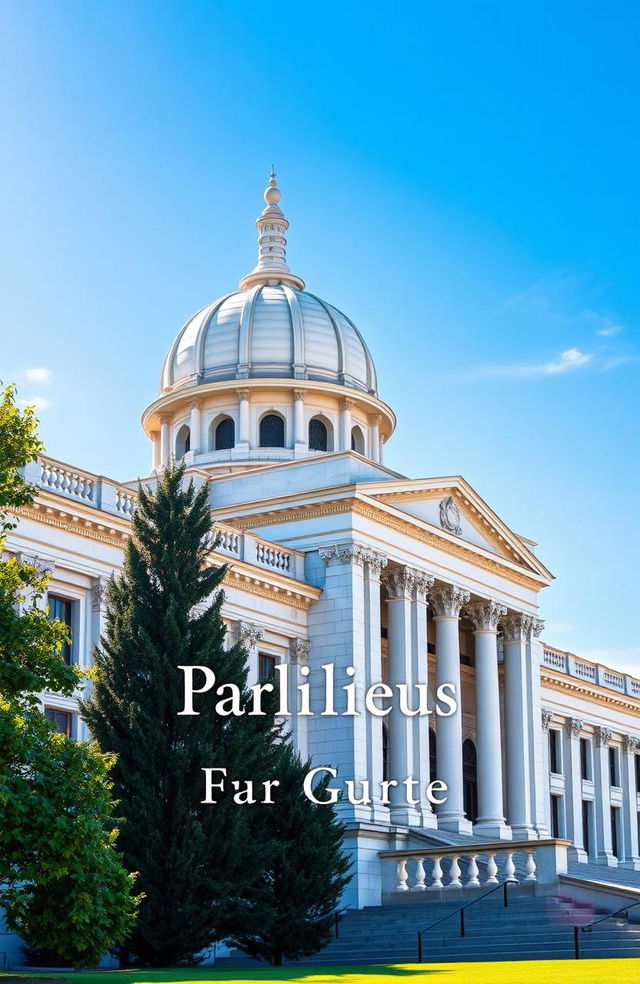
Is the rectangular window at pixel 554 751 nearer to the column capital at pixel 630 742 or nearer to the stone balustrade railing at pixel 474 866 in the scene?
the column capital at pixel 630 742

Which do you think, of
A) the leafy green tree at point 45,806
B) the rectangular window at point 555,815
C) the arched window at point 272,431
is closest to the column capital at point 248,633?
the arched window at point 272,431

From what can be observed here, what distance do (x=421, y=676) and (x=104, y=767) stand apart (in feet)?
106

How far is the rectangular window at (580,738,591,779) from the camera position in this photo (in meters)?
79.2

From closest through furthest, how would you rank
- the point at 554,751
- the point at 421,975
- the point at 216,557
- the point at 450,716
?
the point at 421,975 → the point at 216,557 → the point at 450,716 → the point at 554,751

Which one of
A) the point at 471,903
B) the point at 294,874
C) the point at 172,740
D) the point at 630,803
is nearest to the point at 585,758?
the point at 630,803

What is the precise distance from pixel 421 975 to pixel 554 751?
4981 cm

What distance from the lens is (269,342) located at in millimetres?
71438

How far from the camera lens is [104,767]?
24.5 metres

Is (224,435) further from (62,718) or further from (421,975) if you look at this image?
(421,975)

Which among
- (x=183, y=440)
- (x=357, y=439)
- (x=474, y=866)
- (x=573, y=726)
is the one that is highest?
(x=357, y=439)

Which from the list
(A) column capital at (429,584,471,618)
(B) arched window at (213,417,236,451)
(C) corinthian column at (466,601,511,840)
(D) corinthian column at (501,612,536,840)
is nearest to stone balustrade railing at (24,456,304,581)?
(A) column capital at (429,584,471,618)

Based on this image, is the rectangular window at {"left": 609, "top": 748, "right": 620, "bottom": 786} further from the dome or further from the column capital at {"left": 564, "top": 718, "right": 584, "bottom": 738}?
the dome

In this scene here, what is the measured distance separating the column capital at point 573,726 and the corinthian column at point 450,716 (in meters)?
19.1

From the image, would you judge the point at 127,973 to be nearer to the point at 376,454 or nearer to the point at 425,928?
the point at 425,928
